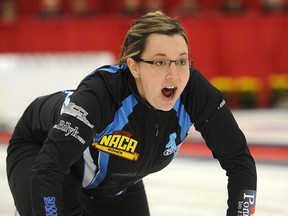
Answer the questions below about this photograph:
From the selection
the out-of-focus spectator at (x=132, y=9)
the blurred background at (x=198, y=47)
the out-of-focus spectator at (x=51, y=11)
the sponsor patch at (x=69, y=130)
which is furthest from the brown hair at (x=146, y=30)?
the out-of-focus spectator at (x=51, y=11)

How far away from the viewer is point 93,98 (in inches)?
96.3

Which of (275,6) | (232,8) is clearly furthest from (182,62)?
(275,6)

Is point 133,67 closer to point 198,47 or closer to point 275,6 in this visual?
point 198,47

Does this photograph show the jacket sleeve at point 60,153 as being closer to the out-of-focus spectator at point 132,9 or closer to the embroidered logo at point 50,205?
the embroidered logo at point 50,205

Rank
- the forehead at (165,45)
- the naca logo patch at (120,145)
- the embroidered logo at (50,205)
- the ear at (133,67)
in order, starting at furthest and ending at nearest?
1. the naca logo patch at (120,145)
2. the ear at (133,67)
3. the forehead at (165,45)
4. the embroidered logo at (50,205)

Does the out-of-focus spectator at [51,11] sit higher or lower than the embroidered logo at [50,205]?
lower

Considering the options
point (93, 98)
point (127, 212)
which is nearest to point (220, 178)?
point (127, 212)

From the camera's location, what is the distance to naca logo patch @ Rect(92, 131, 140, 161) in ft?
8.66

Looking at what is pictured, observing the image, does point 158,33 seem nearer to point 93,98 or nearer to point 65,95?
point 93,98

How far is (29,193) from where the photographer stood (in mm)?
2740

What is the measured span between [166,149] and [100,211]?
0.63m

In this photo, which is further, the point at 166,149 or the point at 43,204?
the point at 166,149

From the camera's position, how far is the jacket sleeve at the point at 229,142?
2.62m

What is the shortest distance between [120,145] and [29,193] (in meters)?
0.50
